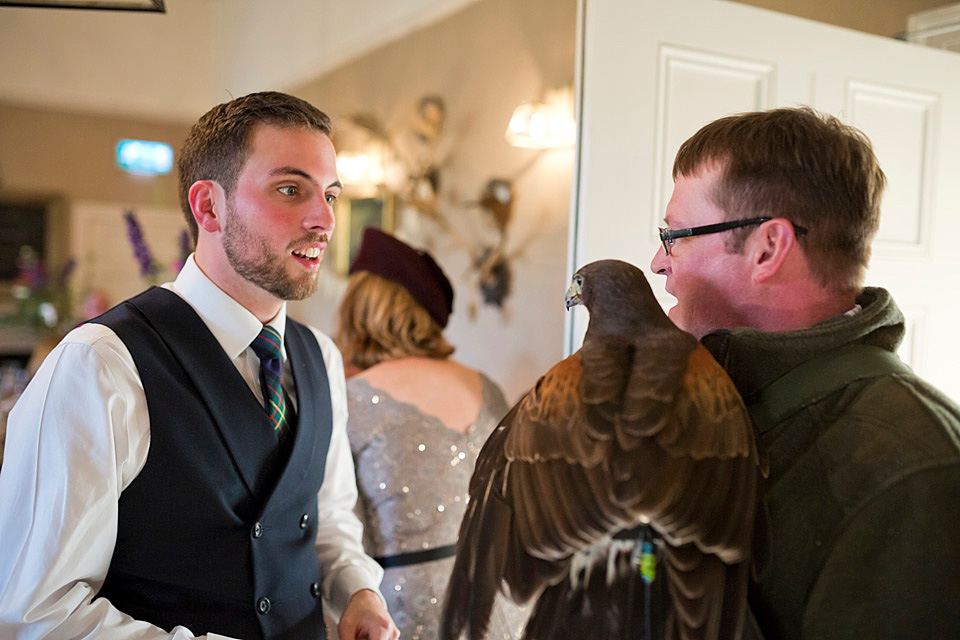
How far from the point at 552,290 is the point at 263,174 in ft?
5.15

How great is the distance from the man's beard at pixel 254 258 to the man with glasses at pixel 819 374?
66 centimetres

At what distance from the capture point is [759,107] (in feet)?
6.52

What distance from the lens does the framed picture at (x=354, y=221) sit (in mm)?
3713

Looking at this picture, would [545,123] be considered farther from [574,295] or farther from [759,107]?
[574,295]

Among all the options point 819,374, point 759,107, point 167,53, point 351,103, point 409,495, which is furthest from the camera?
point 351,103

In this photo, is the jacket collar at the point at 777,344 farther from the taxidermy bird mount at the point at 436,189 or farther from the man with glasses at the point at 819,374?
the taxidermy bird mount at the point at 436,189

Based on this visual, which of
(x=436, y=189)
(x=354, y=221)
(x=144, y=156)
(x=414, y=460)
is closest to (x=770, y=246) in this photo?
(x=414, y=460)

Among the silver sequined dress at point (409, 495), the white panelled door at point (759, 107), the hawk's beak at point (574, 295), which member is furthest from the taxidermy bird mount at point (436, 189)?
the hawk's beak at point (574, 295)

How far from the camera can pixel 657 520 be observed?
0.64 m

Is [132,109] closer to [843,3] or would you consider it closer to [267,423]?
[267,423]

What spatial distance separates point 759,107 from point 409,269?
104 cm

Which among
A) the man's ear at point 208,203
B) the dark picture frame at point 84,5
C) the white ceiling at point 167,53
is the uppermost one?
the white ceiling at point 167,53

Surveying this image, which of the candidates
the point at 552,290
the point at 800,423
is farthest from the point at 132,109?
the point at 800,423

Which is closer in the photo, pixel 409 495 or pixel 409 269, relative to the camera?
pixel 409 495
